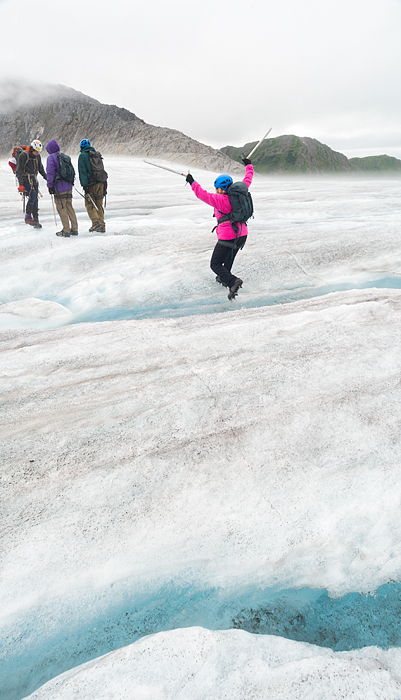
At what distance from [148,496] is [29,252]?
7811 mm

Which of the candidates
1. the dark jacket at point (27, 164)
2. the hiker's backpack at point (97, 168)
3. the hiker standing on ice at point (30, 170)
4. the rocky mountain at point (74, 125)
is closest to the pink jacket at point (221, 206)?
the hiker's backpack at point (97, 168)

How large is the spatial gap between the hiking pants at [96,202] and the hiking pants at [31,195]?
1822 millimetres

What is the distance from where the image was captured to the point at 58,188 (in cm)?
916

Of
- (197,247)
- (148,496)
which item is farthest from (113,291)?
(148,496)

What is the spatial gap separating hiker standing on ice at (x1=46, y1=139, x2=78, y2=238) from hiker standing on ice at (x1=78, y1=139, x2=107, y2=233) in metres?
0.46

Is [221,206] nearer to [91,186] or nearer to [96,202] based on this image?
[91,186]

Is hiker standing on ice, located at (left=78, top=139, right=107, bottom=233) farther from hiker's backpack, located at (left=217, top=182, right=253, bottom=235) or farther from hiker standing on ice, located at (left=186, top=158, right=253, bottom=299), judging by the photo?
hiker's backpack, located at (left=217, top=182, right=253, bottom=235)

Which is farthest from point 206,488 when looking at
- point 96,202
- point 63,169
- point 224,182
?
point 63,169

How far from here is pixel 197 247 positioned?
8.83 metres

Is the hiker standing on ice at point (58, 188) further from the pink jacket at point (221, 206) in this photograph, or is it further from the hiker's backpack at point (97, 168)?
the pink jacket at point (221, 206)

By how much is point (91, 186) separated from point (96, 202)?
1.46ft

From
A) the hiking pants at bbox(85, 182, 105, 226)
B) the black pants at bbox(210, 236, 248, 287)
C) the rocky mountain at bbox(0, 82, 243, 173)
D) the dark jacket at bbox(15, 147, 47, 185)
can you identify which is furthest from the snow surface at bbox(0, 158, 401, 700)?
the rocky mountain at bbox(0, 82, 243, 173)

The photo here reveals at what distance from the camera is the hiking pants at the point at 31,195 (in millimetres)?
10086

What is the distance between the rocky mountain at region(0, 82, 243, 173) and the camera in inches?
3103
